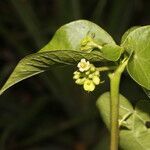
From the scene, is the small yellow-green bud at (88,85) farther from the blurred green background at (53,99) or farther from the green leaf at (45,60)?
the blurred green background at (53,99)

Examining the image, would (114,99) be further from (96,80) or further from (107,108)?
(107,108)

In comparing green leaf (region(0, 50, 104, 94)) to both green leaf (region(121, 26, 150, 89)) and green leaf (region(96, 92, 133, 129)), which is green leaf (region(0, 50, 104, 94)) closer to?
green leaf (region(121, 26, 150, 89))

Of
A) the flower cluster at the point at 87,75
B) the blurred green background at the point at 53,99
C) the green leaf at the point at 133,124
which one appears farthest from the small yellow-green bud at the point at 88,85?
the blurred green background at the point at 53,99

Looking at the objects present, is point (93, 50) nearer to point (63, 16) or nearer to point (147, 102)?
point (147, 102)

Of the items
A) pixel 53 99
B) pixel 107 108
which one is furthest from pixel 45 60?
pixel 53 99

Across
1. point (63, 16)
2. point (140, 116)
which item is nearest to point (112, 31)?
point (63, 16)
